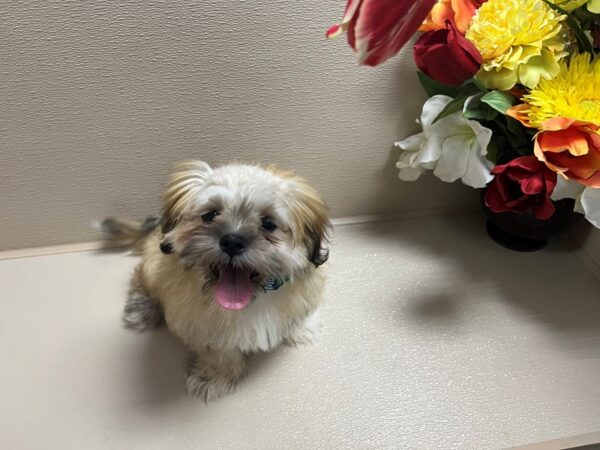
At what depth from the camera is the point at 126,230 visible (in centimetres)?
123

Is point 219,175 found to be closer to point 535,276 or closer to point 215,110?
point 215,110

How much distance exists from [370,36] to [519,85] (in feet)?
3.01

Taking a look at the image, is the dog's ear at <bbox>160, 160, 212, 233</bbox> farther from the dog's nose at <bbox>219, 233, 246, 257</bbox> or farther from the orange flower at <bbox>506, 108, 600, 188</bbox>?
the orange flower at <bbox>506, 108, 600, 188</bbox>

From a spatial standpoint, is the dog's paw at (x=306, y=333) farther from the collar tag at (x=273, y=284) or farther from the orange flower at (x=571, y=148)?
the orange flower at (x=571, y=148)

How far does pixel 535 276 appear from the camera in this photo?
1263 millimetres

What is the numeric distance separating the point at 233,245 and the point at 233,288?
9 cm

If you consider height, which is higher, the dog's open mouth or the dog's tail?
the dog's open mouth

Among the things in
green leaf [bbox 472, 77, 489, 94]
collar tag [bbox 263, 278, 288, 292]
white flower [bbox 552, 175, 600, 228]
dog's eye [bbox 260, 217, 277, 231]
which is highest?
green leaf [bbox 472, 77, 489, 94]

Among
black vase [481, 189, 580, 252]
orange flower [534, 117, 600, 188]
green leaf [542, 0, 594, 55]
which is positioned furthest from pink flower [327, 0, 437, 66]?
black vase [481, 189, 580, 252]

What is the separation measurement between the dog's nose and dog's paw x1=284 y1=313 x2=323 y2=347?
1.13 ft

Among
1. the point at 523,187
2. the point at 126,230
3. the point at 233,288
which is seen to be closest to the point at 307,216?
the point at 233,288

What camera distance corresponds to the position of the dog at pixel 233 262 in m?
0.81

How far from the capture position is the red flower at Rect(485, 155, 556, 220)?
1.00 m

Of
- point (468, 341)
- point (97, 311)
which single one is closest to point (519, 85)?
point (468, 341)
